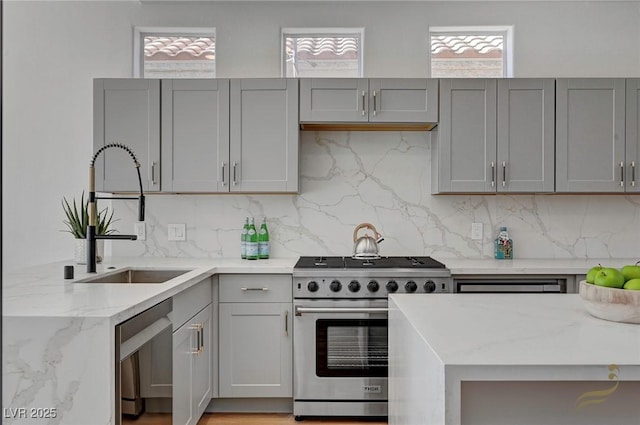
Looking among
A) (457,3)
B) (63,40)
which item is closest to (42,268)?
(63,40)

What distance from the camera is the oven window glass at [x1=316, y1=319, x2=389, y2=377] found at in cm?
277

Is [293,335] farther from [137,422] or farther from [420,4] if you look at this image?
[420,4]

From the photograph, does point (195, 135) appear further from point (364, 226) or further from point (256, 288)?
point (364, 226)

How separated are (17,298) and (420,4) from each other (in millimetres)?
3116

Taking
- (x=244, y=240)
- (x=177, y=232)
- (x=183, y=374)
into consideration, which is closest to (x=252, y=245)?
(x=244, y=240)

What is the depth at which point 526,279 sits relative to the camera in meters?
2.85

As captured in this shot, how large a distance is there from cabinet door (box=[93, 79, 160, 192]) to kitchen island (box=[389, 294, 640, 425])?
2270 mm

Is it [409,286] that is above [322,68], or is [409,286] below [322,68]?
below

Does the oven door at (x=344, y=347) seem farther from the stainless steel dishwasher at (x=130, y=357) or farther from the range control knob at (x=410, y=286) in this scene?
the stainless steel dishwasher at (x=130, y=357)

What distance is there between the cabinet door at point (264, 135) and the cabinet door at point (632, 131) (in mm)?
2160

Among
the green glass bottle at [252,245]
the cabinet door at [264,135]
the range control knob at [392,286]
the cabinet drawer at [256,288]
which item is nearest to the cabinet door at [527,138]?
the range control knob at [392,286]

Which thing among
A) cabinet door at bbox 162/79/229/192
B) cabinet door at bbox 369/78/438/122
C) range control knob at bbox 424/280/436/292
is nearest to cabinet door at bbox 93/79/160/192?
cabinet door at bbox 162/79/229/192

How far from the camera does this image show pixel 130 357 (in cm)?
157

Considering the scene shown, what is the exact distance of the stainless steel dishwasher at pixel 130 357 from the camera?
147 cm
